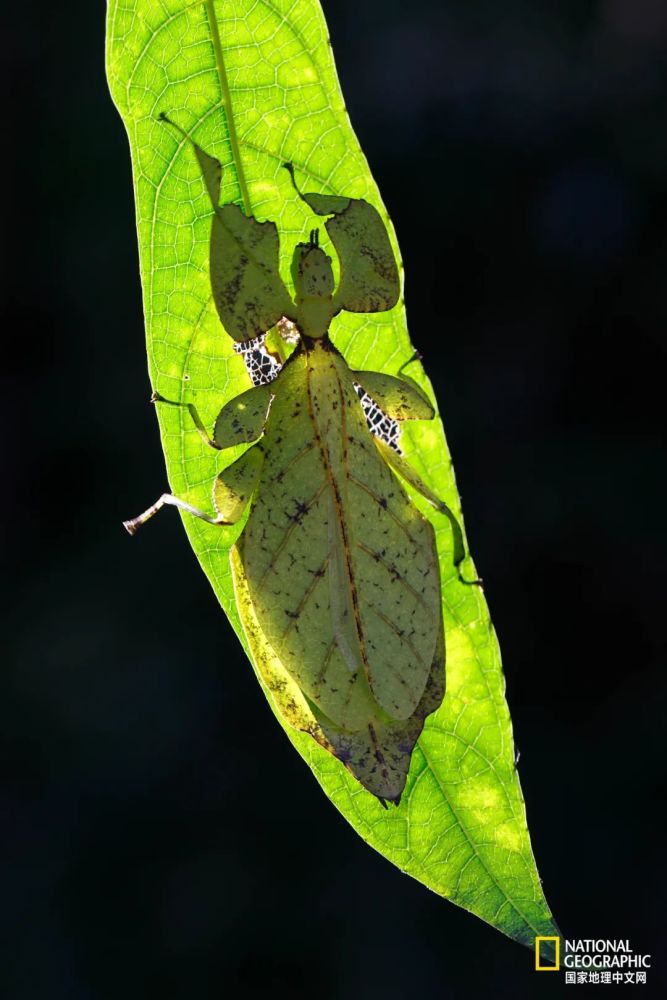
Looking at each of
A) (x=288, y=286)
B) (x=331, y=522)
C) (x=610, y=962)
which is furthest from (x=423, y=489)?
(x=610, y=962)

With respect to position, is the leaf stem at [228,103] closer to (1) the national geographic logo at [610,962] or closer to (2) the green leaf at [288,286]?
(2) the green leaf at [288,286]

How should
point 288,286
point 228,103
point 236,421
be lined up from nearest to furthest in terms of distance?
1. point 228,103
2. point 236,421
3. point 288,286

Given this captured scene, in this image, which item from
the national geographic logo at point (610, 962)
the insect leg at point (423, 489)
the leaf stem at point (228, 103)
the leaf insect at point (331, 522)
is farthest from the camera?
the national geographic logo at point (610, 962)

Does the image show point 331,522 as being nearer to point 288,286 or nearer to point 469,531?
point 288,286

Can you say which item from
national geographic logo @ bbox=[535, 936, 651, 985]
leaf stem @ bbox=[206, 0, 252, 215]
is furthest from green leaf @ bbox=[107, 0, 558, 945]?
national geographic logo @ bbox=[535, 936, 651, 985]

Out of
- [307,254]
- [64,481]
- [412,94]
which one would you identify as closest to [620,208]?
[412,94]

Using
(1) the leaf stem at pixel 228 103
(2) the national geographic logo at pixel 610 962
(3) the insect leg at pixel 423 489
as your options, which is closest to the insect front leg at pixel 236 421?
(3) the insect leg at pixel 423 489

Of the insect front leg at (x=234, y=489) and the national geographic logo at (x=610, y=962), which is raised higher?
the insect front leg at (x=234, y=489)
